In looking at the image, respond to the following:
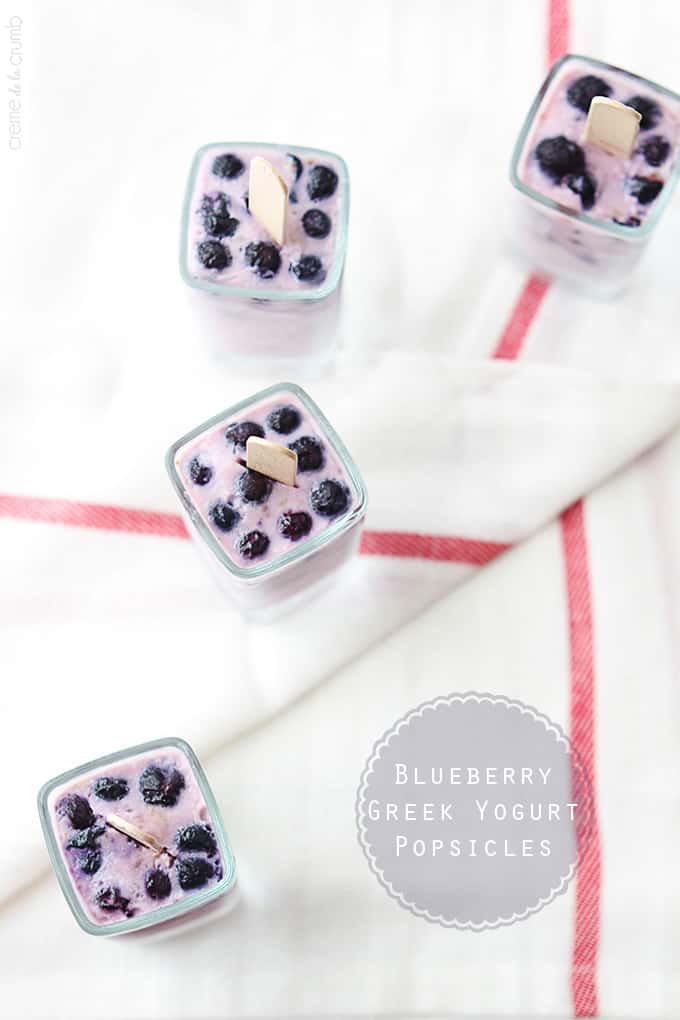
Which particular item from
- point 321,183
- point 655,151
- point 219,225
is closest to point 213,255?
point 219,225

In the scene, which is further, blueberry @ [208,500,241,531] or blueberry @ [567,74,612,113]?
blueberry @ [567,74,612,113]

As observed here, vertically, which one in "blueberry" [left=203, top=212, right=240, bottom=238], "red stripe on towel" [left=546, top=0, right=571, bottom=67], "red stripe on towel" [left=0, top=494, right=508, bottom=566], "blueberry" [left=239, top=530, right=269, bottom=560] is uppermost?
"red stripe on towel" [left=546, top=0, right=571, bottom=67]

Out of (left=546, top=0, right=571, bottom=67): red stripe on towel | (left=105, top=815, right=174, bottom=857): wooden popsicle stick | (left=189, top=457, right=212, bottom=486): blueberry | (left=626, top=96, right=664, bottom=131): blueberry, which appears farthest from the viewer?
(left=546, top=0, right=571, bottom=67): red stripe on towel

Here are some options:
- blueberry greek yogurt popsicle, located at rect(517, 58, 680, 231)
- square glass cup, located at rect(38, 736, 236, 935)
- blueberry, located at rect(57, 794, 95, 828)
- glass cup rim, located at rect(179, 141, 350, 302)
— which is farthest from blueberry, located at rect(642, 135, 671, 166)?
blueberry, located at rect(57, 794, 95, 828)

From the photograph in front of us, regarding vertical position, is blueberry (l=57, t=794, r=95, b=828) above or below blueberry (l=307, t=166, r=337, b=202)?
below

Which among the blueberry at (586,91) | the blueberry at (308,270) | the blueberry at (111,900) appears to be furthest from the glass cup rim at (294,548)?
the blueberry at (586,91)

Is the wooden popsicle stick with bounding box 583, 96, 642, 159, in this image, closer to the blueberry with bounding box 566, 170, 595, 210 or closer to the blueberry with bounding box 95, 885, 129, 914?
the blueberry with bounding box 566, 170, 595, 210

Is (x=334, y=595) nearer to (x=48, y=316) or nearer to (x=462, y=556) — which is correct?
(x=462, y=556)
